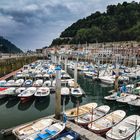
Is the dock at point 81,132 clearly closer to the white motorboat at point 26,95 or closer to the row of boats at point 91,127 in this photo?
the row of boats at point 91,127

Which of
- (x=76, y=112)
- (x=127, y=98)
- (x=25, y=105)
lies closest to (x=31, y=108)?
(x=25, y=105)

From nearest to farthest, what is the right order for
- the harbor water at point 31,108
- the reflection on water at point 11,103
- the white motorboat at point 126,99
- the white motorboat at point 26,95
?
the harbor water at point 31,108
the white motorboat at point 126,99
the reflection on water at point 11,103
the white motorboat at point 26,95

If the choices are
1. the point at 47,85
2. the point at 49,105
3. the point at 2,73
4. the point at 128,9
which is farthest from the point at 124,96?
the point at 128,9

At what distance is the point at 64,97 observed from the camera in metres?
31.8

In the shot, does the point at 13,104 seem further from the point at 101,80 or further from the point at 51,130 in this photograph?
the point at 101,80

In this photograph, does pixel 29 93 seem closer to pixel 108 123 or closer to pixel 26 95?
pixel 26 95

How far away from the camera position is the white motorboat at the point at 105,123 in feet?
60.5

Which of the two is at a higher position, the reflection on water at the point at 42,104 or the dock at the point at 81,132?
the dock at the point at 81,132

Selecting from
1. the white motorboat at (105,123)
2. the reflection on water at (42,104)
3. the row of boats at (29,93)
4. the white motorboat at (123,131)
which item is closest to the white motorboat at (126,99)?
the white motorboat at (105,123)

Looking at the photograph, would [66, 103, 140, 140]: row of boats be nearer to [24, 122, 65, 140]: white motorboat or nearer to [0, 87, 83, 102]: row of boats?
[24, 122, 65, 140]: white motorboat

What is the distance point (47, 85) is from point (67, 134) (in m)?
21.0

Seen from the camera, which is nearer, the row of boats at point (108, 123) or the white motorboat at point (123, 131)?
the white motorboat at point (123, 131)

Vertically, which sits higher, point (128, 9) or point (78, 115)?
point (128, 9)

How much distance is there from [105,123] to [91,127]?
1856 mm
